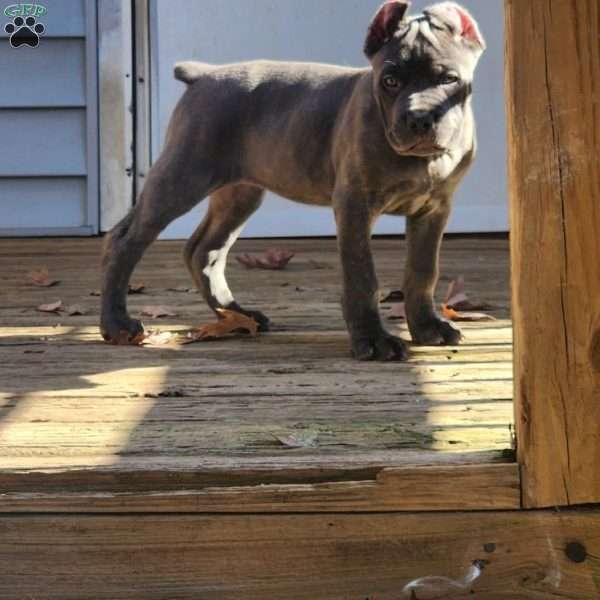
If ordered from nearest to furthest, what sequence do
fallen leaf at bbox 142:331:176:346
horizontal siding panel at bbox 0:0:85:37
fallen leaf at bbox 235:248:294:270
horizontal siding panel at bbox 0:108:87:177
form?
1. fallen leaf at bbox 142:331:176:346
2. fallen leaf at bbox 235:248:294:270
3. horizontal siding panel at bbox 0:0:85:37
4. horizontal siding panel at bbox 0:108:87:177

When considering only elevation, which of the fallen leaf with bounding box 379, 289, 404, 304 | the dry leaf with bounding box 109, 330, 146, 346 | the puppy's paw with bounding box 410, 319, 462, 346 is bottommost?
the fallen leaf with bounding box 379, 289, 404, 304

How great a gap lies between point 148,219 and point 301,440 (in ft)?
7.01

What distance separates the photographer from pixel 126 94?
8.70m

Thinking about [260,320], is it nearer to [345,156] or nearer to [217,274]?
[217,274]

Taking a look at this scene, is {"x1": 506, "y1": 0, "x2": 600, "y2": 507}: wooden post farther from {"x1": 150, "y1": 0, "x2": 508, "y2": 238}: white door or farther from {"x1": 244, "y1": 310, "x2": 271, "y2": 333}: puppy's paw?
{"x1": 150, "y1": 0, "x2": 508, "y2": 238}: white door

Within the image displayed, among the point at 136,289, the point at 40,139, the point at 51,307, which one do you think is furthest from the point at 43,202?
the point at 51,307

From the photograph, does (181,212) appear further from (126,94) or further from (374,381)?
(126,94)

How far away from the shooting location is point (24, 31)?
8.70 m

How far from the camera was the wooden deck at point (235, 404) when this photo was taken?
111 inches

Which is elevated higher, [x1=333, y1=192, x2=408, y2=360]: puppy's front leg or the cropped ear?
the cropped ear

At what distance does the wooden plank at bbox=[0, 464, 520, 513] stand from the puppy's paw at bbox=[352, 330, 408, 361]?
153 centimetres

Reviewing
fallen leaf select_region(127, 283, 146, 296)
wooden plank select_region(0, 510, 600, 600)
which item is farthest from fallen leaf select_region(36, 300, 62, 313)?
wooden plank select_region(0, 510, 600, 600)

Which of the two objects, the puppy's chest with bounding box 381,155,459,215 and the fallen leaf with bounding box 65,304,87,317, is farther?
the fallen leaf with bounding box 65,304,87,317

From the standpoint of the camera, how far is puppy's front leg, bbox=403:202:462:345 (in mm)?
4660
